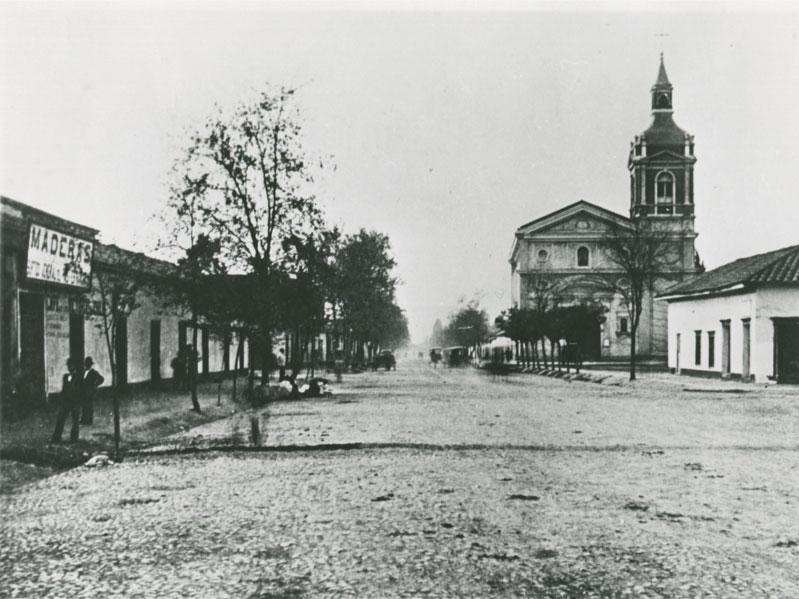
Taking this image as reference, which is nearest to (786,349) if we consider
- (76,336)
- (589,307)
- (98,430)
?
(589,307)

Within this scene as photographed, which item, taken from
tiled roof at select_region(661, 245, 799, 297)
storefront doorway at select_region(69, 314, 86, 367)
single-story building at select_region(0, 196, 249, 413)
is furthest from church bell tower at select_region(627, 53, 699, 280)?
storefront doorway at select_region(69, 314, 86, 367)

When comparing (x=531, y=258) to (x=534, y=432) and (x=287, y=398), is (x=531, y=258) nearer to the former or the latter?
(x=287, y=398)

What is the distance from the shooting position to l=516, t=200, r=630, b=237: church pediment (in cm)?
7619

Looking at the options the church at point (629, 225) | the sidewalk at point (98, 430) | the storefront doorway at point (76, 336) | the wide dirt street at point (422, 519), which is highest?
the church at point (629, 225)

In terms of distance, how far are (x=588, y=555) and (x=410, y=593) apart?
5.09 ft

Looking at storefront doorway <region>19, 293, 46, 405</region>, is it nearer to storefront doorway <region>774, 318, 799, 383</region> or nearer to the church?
storefront doorway <region>774, 318, 799, 383</region>

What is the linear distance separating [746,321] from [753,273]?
2.12m

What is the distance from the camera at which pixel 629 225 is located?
232ft

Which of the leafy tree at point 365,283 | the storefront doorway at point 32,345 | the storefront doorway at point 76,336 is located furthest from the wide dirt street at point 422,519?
the leafy tree at point 365,283

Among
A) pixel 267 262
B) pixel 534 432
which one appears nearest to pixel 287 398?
pixel 267 262

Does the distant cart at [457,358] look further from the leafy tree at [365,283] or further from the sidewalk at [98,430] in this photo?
the sidewalk at [98,430]

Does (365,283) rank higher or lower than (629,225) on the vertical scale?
lower

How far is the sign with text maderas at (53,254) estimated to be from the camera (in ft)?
58.1

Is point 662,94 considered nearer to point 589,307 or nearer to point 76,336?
point 589,307
